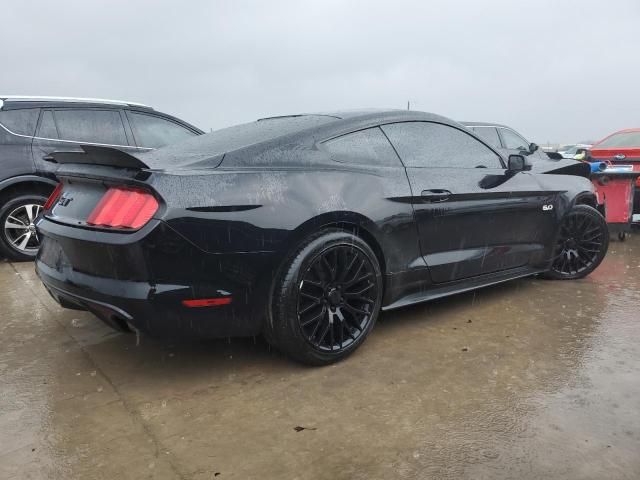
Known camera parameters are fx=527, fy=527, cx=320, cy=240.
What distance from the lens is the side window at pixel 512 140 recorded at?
29.9ft

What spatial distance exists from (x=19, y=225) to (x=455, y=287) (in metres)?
4.36

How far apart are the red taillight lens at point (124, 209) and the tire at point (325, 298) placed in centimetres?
70

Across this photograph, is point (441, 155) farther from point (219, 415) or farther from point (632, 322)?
point (219, 415)

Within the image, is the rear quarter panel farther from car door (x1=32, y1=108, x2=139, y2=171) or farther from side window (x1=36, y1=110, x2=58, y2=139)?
side window (x1=36, y1=110, x2=58, y2=139)

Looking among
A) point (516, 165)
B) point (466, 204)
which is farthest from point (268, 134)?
point (516, 165)

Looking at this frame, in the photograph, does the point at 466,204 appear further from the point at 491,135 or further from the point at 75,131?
the point at 491,135

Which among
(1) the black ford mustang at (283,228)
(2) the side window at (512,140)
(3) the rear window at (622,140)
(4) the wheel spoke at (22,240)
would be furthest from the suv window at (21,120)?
(3) the rear window at (622,140)

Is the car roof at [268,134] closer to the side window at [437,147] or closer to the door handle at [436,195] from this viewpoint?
the side window at [437,147]

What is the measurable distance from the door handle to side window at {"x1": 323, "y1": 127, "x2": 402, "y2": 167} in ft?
0.79

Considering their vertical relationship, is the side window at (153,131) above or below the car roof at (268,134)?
above

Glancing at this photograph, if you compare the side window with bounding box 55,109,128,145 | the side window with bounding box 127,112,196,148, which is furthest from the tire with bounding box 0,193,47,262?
the side window with bounding box 127,112,196,148

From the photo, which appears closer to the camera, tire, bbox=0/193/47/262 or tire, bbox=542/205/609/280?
tire, bbox=542/205/609/280

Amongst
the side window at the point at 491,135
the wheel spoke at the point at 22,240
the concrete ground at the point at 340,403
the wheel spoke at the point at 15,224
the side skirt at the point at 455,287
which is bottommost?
the concrete ground at the point at 340,403

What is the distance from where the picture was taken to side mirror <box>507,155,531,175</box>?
12.4 feet
